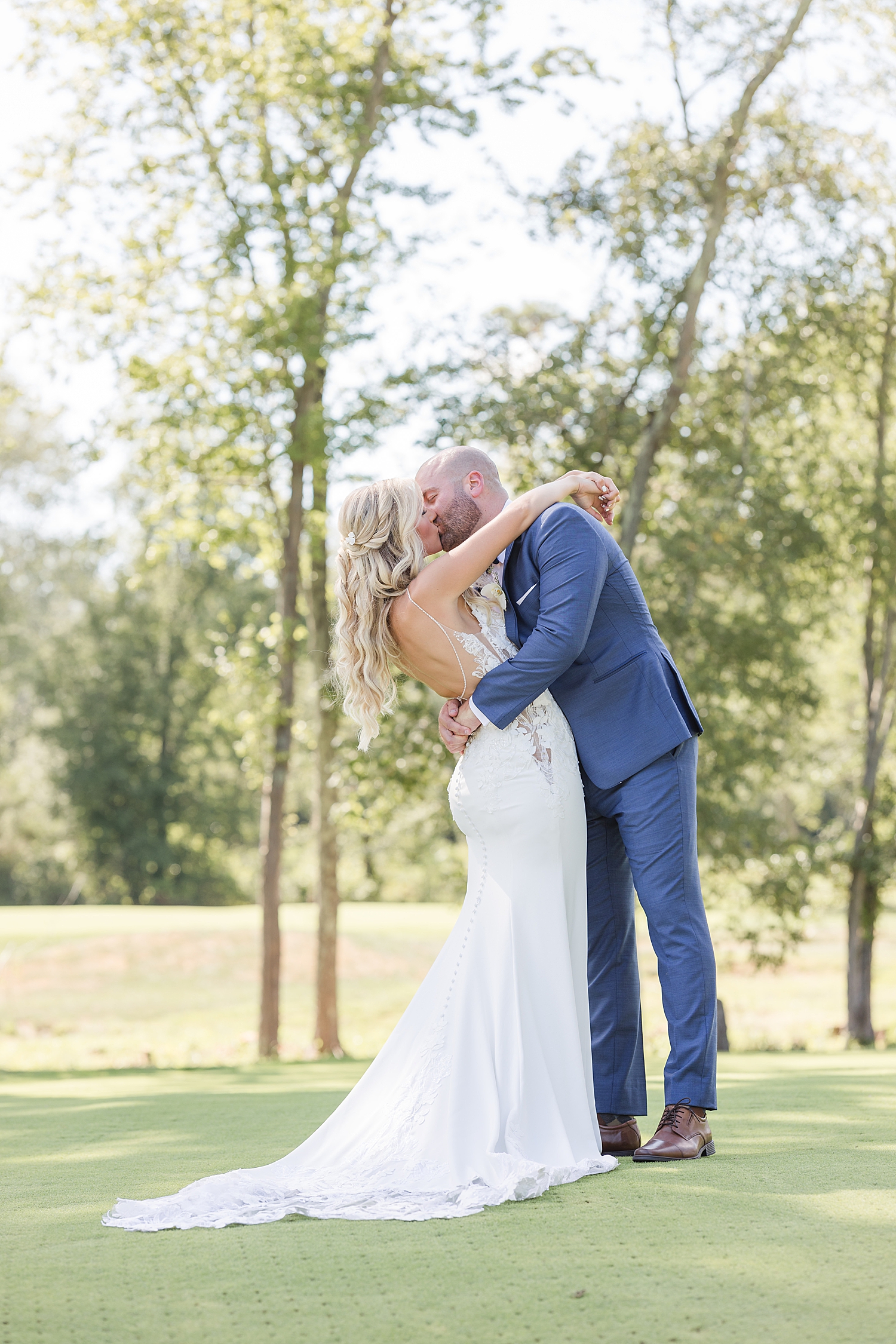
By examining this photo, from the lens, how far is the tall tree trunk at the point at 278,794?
36.8 ft

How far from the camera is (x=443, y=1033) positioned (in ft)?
10.6

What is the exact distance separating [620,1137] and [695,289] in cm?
897

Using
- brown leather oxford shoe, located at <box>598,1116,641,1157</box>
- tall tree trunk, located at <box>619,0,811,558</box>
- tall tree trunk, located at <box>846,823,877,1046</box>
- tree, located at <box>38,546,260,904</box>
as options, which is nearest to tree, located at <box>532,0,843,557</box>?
tall tree trunk, located at <box>619,0,811,558</box>

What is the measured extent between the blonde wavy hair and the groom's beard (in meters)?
0.13

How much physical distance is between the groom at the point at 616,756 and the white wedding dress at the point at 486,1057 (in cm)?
11

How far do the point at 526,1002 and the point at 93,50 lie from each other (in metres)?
10.8

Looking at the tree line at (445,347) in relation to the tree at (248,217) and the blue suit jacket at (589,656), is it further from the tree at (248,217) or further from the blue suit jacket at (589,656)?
the blue suit jacket at (589,656)

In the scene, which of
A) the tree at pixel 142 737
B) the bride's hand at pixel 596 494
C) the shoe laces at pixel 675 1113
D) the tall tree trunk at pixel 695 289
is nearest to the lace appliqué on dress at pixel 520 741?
the bride's hand at pixel 596 494

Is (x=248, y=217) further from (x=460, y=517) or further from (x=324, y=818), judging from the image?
(x=460, y=517)

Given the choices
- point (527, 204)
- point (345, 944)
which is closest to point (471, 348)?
point (527, 204)

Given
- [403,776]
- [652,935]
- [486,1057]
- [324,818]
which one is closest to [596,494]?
[652,935]

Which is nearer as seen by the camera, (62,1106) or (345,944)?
(62,1106)

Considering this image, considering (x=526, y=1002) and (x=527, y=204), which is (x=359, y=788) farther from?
(x=526, y=1002)

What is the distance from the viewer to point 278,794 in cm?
1133
